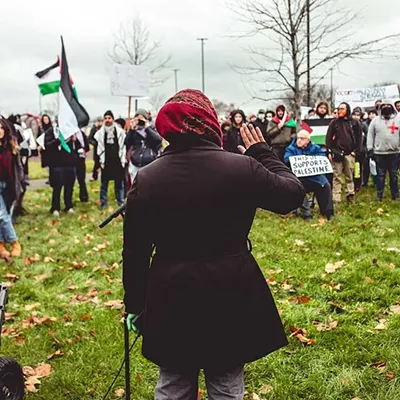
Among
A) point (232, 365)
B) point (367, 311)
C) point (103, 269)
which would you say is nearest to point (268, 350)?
point (232, 365)

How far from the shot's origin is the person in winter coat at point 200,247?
2.20 metres

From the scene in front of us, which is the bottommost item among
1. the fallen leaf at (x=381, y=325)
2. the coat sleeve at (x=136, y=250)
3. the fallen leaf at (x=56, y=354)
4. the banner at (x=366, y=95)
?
the fallen leaf at (x=56, y=354)

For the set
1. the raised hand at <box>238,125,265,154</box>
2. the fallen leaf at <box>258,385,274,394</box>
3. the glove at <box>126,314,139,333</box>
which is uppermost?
the raised hand at <box>238,125,265,154</box>

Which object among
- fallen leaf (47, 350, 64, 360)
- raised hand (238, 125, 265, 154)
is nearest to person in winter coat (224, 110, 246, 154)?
fallen leaf (47, 350, 64, 360)

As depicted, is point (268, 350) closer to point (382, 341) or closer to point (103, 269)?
point (382, 341)

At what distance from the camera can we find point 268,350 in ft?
7.74

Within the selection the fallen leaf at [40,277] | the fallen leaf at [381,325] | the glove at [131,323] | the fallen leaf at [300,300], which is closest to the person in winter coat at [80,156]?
the fallen leaf at [40,277]

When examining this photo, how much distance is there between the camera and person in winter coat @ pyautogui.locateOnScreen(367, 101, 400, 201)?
1047 cm

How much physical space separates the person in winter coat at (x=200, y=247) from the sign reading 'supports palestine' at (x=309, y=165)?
22.4 ft

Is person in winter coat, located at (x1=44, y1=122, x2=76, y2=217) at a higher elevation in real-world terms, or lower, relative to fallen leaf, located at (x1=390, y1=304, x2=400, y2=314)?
higher

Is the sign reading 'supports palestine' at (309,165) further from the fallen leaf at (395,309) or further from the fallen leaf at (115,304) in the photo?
the fallen leaf at (115,304)

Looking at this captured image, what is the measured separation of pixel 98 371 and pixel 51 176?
297 inches

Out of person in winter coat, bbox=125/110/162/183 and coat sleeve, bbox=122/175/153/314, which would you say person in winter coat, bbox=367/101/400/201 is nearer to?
person in winter coat, bbox=125/110/162/183

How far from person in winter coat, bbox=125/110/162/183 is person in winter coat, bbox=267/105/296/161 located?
224 cm
